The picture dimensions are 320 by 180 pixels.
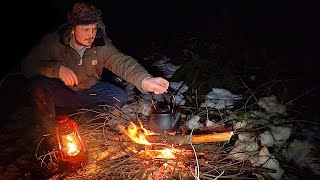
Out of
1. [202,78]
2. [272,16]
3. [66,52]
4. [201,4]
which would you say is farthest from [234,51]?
[201,4]

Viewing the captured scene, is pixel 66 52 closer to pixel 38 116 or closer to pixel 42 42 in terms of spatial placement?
pixel 42 42

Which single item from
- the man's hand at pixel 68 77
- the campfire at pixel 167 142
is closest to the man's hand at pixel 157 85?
the campfire at pixel 167 142

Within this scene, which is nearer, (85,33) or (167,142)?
(167,142)

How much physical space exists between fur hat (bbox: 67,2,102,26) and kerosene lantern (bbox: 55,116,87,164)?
124 centimetres

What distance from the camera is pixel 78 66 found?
4.62 meters

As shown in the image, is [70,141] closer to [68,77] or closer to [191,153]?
[68,77]

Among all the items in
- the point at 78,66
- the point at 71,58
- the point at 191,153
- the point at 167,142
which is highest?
the point at 71,58

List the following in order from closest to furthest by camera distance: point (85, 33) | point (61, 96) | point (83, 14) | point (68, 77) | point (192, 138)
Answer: point (192, 138) < point (68, 77) < point (83, 14) < point (85, 33) < point (61, 96)

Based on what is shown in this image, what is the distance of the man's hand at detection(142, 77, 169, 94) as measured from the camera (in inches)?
147

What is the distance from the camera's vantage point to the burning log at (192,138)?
11.8 ft

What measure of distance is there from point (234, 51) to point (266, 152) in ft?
15.0

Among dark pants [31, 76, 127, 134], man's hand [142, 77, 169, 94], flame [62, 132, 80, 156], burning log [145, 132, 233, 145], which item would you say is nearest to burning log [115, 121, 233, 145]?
burning log [145, 132, 233, 145]

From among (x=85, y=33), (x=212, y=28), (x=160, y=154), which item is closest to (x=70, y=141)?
(x=160, y=154)

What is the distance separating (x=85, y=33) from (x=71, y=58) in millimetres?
508
